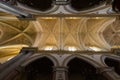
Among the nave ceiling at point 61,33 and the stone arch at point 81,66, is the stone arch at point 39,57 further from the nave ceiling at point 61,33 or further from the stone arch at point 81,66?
the nave ceiling at point 61,33

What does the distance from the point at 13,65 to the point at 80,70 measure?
167 inches

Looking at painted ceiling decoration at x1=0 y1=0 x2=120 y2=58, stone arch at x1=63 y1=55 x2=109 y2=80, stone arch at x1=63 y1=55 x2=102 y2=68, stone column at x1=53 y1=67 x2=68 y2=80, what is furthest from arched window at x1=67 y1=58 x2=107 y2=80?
painted ceiling decoration at x1=0 y1=0 x2=120 y2=58

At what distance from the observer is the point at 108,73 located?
1127cm

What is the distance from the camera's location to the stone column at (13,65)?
10391mm

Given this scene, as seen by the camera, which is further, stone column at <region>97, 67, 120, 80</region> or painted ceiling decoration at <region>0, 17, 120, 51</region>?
painted ceiling decoration at <region>0, 17, 120, 51</region>

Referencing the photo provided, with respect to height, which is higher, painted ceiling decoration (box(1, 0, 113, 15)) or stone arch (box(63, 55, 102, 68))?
painted ceiling decoration (box(1, 0, 113, 15))

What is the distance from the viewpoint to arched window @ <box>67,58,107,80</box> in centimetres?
1282

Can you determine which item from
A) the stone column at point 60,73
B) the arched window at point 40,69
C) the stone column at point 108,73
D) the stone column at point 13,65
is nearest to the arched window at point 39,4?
the stone column at point 13,65

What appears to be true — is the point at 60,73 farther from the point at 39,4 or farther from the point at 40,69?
the point at 39,4

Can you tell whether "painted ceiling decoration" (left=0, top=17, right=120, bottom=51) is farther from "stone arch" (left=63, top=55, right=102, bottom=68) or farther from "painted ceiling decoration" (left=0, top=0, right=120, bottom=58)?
"stone arch" (left=63, top=55, right=102, bottom=68)

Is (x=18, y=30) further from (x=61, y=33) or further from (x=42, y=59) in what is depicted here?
(x=42, y=59)

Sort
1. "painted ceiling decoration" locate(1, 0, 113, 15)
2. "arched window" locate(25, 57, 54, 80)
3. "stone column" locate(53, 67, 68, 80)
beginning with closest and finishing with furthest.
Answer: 1. "stone column" locate(53, 67, 68, 80)
2. "arched window" locate(25, 57, 54, 80)
3. "painted ceiling decoration" locate(1, 0, 113, 15)

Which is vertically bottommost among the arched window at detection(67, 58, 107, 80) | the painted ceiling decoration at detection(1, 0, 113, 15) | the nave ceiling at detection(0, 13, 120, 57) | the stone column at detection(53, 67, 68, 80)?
the stone column at detection(53, 67, 68, 80)

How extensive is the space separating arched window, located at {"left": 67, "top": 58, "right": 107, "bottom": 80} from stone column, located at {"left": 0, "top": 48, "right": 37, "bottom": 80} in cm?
265
